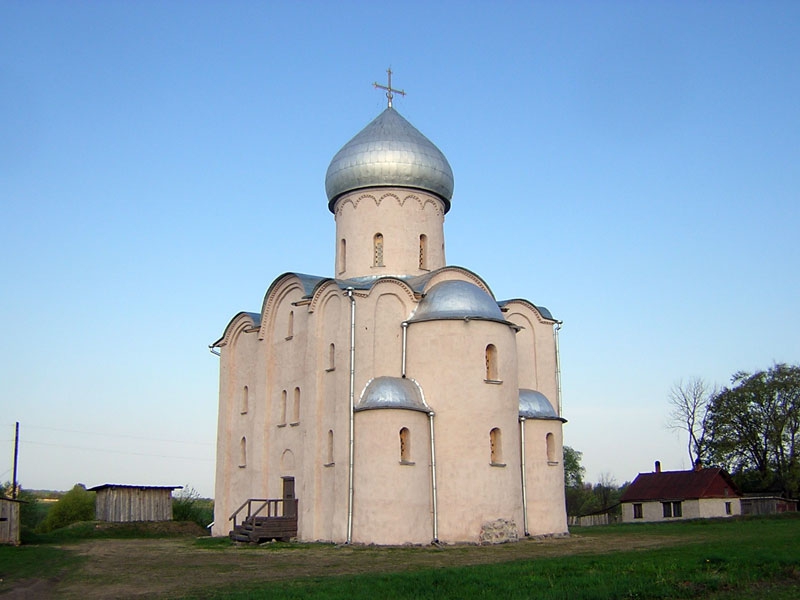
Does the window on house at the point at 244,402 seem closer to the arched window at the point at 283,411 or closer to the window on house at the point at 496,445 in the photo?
the arched window at the point at 283,411

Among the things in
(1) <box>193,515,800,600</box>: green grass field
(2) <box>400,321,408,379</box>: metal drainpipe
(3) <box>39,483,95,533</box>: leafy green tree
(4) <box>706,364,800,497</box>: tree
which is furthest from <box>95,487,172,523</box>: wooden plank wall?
(4) <box>706,364,800,497</box>: tree

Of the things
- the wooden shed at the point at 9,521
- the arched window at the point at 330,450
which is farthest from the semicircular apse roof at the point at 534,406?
the wooden shed at the point at 9,521

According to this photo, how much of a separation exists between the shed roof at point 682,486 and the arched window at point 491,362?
65.4ft

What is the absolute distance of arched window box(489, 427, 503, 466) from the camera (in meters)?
21.7

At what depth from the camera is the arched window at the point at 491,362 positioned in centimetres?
2208

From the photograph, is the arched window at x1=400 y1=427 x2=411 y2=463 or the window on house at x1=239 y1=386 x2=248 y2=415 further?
the window on house at x1=239 y1=386 x2=248 y2=415

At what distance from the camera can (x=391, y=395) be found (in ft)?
68.6

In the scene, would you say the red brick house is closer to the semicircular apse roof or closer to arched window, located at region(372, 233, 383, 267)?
the semicircular apse roof

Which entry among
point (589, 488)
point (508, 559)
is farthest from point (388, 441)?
point (589, 488)

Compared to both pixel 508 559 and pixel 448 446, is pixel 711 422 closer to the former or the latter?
pixel 448 446

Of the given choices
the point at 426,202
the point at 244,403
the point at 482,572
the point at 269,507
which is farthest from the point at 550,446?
the point at 482,572

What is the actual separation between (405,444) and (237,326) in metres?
8.55

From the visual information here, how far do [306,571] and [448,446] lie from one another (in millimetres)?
7259

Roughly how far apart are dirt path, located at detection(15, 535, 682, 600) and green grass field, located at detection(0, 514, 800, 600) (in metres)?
0.04
